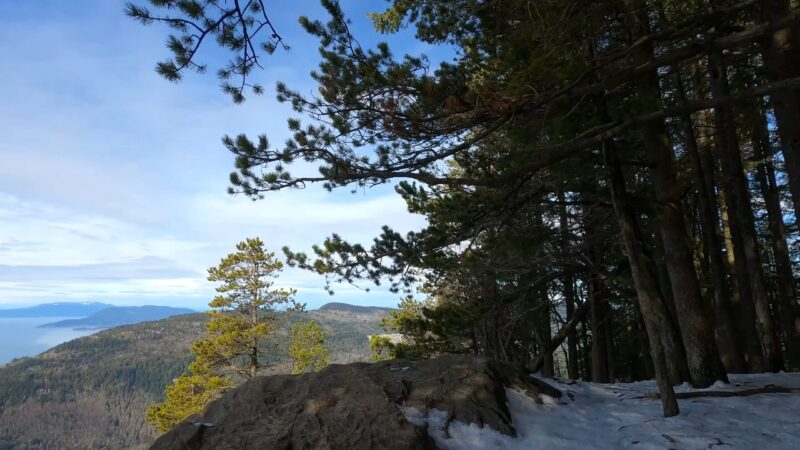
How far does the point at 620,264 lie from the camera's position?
9.56 m

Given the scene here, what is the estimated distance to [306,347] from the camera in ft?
85.2

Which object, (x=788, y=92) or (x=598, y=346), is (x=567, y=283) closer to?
(x=598, y=346)

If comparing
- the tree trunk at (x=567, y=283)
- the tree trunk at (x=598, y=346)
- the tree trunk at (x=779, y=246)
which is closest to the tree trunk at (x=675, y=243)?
the tree trunk at (x=567, y=283)

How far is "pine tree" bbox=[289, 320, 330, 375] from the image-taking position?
25.1 m

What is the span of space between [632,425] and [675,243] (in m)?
3.02

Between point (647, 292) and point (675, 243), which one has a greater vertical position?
point (675, 243)

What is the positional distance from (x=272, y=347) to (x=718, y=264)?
20452mm

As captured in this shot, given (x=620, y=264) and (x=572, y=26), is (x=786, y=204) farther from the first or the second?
(x=572, y=26)

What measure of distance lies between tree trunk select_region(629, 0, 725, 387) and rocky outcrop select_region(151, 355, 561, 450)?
2257mm

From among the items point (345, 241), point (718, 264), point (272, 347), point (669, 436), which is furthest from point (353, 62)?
point (272, 347)

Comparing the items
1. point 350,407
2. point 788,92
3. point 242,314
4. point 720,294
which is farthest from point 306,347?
point 788,92

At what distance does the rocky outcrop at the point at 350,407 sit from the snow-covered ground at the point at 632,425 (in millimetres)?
185

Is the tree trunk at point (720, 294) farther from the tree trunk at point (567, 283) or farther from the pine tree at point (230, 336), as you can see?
the pine tree at point (230, 336)

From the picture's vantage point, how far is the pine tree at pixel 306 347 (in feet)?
82.5
